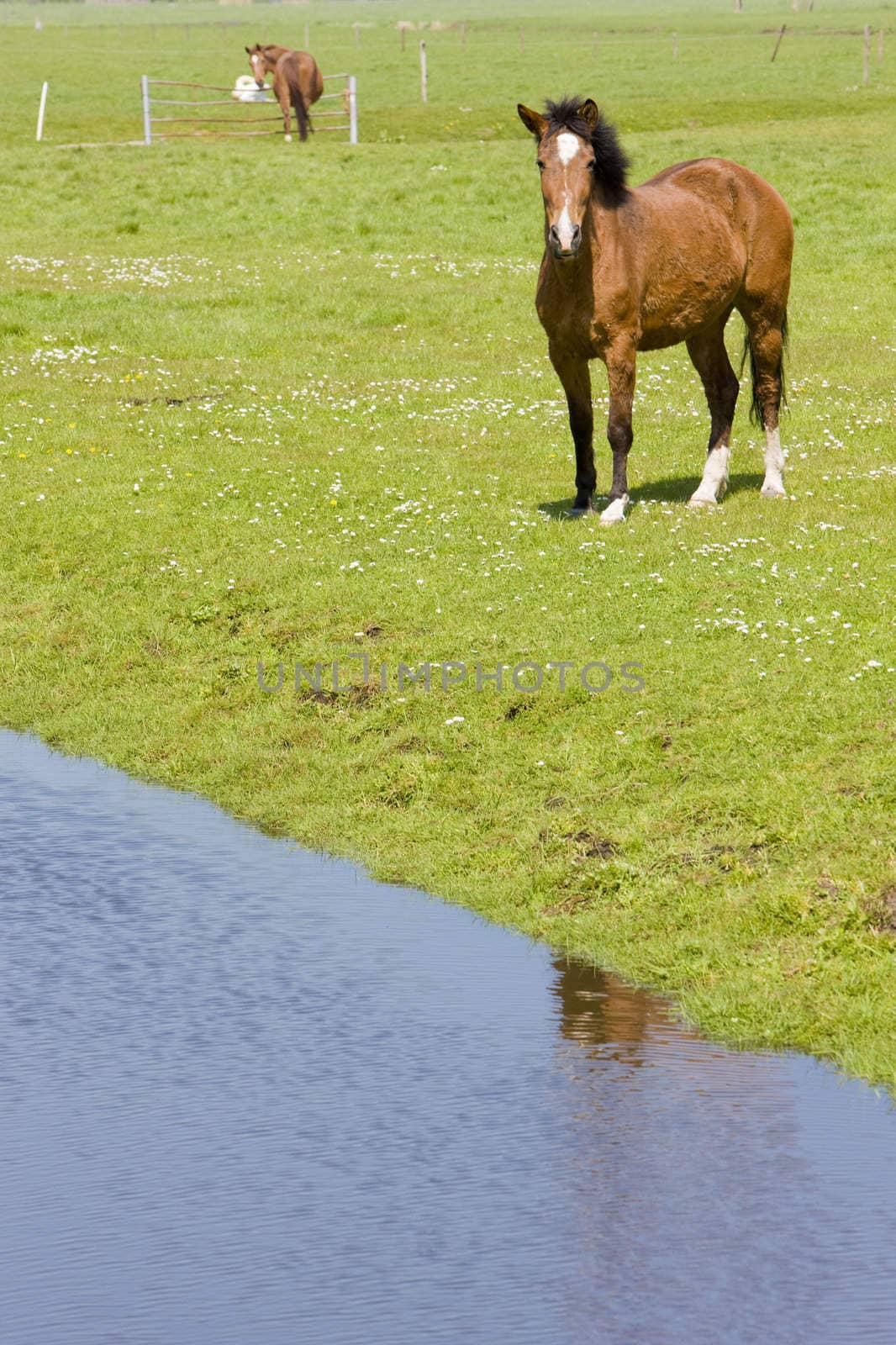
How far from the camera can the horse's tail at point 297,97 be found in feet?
168

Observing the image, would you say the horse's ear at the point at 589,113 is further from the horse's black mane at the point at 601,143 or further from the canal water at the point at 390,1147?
the canal water at the point at 390,1147

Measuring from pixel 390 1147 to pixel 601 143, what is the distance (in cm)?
1114

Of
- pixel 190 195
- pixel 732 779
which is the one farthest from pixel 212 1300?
pixel 190 195

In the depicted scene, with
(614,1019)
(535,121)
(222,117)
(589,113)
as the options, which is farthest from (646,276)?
(222,117)

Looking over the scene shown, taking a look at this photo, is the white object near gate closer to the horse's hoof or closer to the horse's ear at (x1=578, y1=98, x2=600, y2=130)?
the horse's ear at (x1=578, y1=98, x2=600, y2=130)

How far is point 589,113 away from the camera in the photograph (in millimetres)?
15594

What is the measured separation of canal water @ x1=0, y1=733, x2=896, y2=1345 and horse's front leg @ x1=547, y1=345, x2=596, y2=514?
24.7 feet

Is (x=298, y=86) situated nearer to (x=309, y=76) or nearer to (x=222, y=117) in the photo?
(x=309, y=76)

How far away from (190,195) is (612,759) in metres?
30.9

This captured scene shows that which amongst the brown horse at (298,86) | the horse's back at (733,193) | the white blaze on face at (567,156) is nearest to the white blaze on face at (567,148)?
the white blaze on face at (567,156)

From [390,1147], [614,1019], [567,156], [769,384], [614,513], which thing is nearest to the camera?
[390,1147]

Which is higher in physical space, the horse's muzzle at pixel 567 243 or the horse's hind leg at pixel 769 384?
the horse's muzzle at pixel 567 243

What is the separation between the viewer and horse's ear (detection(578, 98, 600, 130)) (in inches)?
611

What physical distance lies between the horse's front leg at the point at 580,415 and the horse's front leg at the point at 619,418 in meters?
0.29
